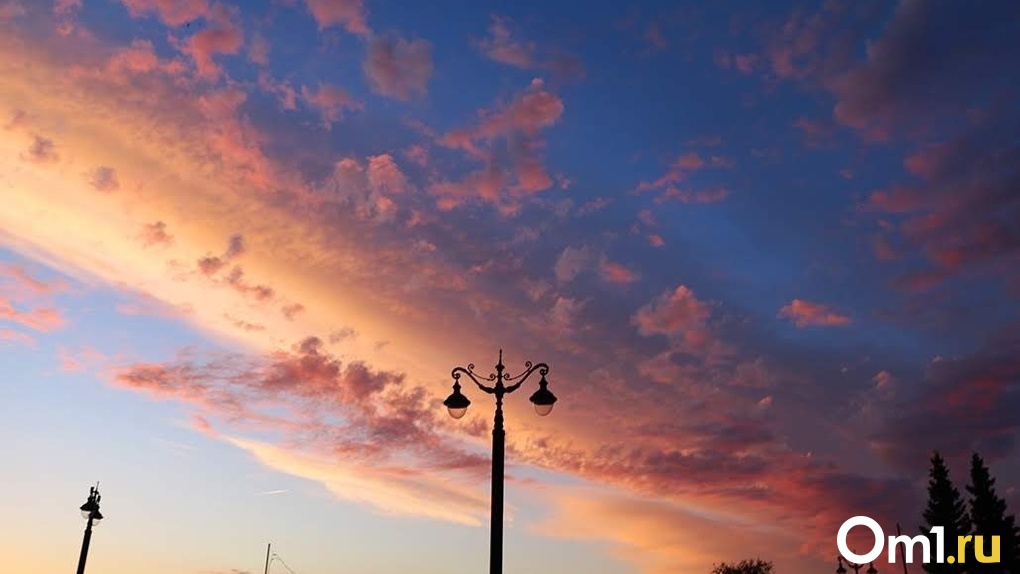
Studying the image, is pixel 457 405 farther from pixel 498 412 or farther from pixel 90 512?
pixel 90 512

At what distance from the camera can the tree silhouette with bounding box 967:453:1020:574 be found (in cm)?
6469

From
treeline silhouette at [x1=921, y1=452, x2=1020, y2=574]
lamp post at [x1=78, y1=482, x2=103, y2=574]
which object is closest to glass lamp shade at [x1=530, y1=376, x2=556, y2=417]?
lamp post at [x1=78, y1=482, x2=103, y2=574]

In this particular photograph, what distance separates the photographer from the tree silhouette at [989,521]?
2547 inches

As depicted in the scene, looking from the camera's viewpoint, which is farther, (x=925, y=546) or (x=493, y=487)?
(x=925, y=546)

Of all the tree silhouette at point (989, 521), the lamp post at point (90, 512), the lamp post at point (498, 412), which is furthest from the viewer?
the tree silhouette at point (989, 521)

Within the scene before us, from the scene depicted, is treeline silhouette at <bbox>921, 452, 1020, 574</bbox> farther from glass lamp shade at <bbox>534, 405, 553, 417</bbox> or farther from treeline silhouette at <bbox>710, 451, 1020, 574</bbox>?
glass lamp shade at <bbox>534, 405, 553, 417</bbox>

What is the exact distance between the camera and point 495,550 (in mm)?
13312

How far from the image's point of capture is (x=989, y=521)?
67.2m

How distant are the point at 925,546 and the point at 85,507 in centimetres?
6486

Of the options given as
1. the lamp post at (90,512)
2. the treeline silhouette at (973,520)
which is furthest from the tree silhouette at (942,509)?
the lamp post at (90,512)

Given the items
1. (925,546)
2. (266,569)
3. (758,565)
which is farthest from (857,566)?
(266,569)

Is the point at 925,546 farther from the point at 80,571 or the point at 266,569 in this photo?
the point at 266,569

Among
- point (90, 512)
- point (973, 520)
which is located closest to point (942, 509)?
point (973, 520)

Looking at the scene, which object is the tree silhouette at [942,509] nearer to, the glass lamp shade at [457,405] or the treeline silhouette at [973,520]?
the treeline silhouette at [973,520]
